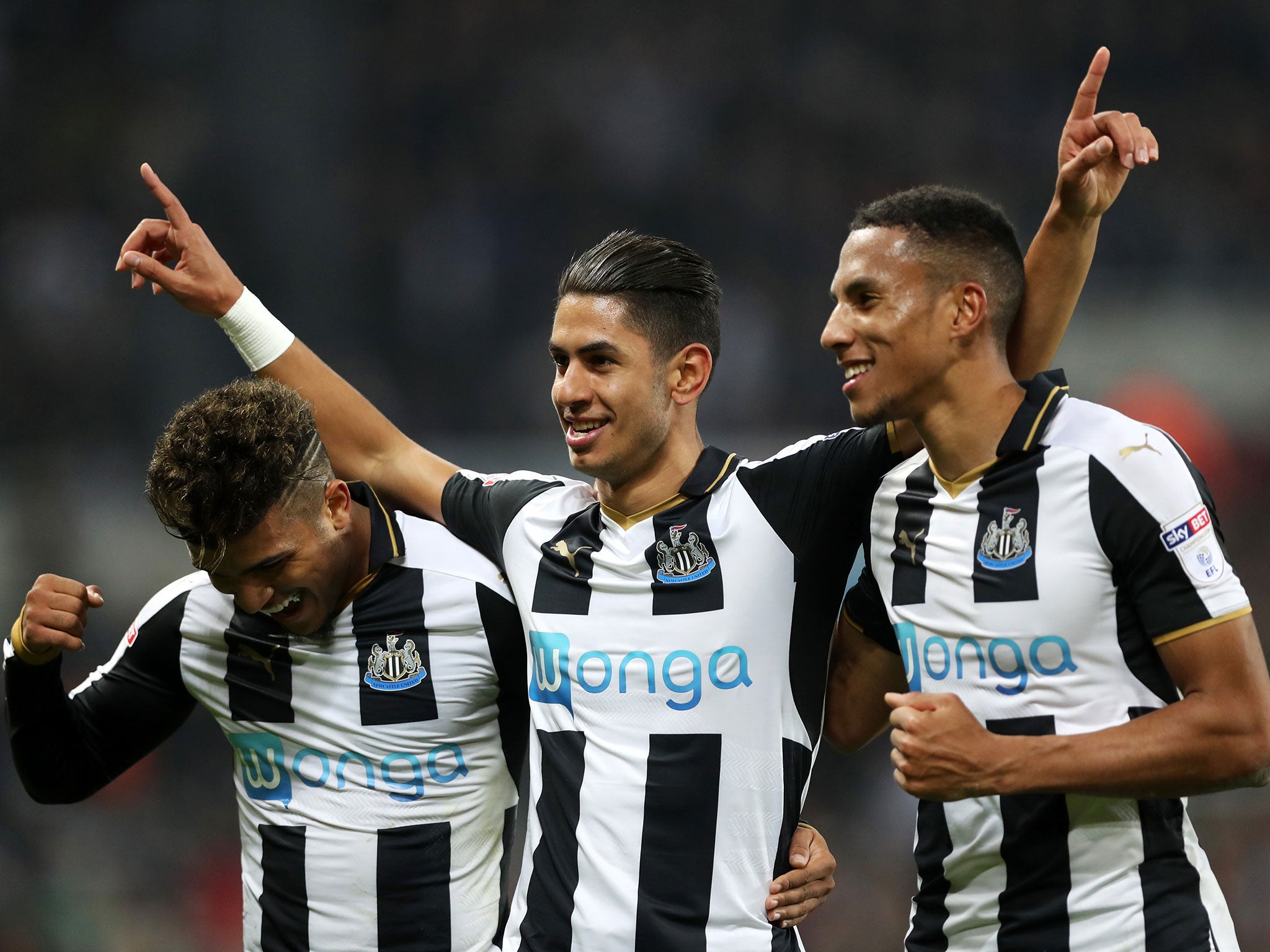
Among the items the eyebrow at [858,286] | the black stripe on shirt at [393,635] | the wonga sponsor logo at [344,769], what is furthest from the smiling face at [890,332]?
the wonga sponsor logo at [344,769]

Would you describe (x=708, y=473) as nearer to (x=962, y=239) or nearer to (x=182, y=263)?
(x=962, y=239)

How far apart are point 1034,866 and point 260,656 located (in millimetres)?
1672

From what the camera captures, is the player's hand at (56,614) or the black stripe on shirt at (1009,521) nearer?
the black stripe on shirt at (1009,521)

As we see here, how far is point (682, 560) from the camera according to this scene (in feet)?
8.57

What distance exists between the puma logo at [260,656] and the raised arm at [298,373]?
0.47 metres

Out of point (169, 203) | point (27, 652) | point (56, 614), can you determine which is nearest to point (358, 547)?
point (56, 614)

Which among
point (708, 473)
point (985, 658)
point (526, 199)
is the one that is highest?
point (526, 199)

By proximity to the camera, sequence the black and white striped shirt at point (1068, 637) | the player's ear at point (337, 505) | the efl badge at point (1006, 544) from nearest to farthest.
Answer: the black and white striped shirt at point (1068, 637) < the efl badge at point (1006, 544) < the player's ear at point (337, 505)

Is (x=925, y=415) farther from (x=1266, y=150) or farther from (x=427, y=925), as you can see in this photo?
(x=1266, y=150)

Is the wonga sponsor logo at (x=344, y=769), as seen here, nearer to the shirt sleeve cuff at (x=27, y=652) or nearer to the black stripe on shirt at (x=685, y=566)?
the shirt sleeve cuff at (x=27, y=652)

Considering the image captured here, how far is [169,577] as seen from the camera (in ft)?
24.7

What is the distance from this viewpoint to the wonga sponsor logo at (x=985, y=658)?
7.50 feet

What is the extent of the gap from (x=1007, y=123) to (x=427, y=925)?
325 inches

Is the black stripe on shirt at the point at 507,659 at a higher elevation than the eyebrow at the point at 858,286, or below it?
below
